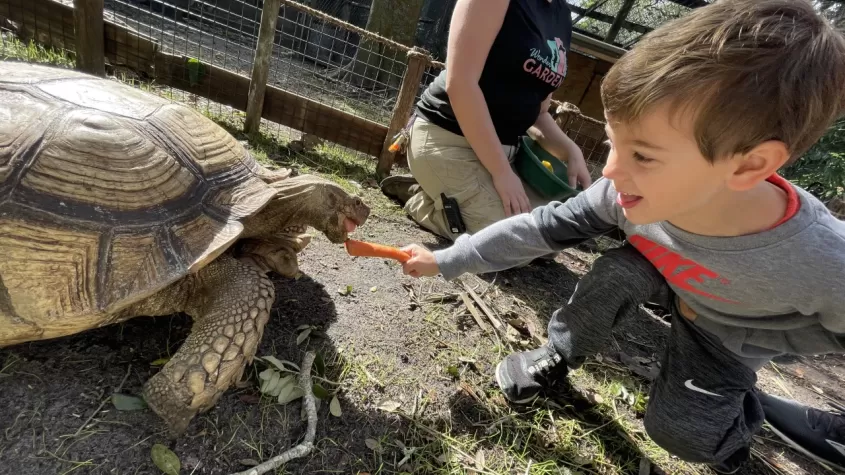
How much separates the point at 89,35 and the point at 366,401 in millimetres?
4369

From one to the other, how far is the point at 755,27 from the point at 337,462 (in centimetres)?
207

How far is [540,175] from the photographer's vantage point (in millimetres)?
3469

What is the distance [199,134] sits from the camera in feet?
6.41

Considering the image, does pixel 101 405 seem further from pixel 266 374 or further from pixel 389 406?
pixel 389 406

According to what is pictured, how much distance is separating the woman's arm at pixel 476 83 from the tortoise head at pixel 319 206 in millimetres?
1150

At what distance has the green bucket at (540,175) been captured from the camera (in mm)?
3367

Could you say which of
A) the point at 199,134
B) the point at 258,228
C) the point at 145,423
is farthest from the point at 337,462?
the point at 199,134

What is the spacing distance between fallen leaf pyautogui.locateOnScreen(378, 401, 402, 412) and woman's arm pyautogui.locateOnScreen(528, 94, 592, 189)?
244cm

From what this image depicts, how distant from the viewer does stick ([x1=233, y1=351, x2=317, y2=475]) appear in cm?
163

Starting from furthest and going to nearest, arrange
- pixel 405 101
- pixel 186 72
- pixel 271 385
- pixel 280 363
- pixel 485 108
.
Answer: pixel 186 72 < pixel 405 101 < pixel 485 108 < pixel 280 363 < pixel 271 385

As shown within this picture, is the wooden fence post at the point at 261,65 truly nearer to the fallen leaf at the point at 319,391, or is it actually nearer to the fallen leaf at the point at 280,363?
the fallen leaf at the point at 280,363

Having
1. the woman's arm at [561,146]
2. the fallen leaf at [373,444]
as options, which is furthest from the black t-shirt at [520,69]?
the fallen leaf at [373,444]

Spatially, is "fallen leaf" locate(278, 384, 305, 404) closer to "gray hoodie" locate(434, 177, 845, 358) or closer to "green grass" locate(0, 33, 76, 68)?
"gray hoodie" locate(434, 177, 845, 358)

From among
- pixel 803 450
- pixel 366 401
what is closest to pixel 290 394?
pixel 366 401
